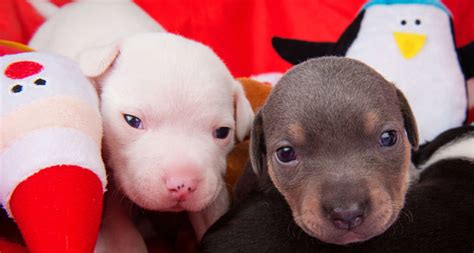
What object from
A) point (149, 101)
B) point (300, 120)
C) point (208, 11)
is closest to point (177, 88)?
point (149, 101)

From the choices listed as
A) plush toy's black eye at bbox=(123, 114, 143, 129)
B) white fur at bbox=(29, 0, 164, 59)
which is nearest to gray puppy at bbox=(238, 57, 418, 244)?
plush toy's black eye at bbox=(123, 114, 143, 129)

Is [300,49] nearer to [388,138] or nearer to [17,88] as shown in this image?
[388,138]

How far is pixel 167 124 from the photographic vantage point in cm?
195

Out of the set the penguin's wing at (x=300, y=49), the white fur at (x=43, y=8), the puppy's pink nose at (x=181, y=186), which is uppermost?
the puppy's pink nose at (x=181, y=186)

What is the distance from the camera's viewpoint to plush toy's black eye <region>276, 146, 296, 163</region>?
1841mm

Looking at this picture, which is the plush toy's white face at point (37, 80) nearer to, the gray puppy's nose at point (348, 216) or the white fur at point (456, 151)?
the gray puppy's nose at point (348, 216)

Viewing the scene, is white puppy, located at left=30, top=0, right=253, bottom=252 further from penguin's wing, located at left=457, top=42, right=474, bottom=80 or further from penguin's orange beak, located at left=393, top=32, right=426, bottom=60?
penguin's wing, located at left=457, top=42, right=474, bottom=80

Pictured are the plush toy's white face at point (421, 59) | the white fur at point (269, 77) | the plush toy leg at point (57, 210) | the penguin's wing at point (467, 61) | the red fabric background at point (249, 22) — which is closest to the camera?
the plush toy leg at point (57, 210)

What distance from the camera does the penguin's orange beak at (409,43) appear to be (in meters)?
2.69

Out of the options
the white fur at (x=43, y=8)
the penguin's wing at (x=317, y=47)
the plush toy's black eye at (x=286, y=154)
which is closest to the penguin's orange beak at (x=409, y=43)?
the penguin's wing at (x=317, y=47)

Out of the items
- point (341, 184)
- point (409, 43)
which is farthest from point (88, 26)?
point (341, 184)

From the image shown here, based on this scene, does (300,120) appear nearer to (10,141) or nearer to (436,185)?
(436,185)

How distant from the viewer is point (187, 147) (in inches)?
74.2

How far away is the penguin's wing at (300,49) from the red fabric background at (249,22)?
0.48m
